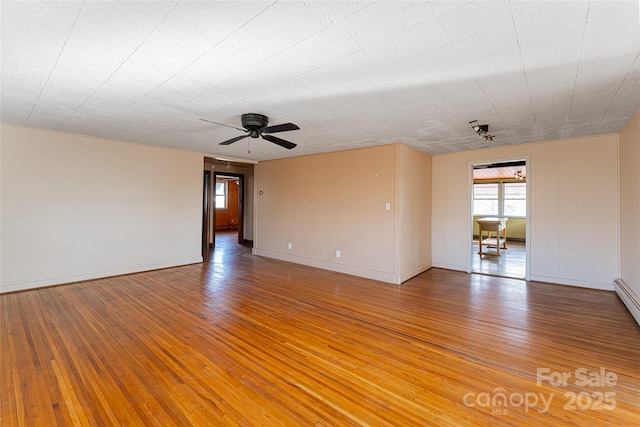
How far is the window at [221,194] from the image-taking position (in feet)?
41.9

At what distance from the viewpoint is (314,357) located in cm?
238

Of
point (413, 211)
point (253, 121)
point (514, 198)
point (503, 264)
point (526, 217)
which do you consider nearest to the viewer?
point (253, 121)

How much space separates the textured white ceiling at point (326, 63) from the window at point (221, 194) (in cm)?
902

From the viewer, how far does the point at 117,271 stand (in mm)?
4930

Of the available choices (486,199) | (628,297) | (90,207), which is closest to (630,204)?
(628,297)

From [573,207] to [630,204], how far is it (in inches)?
36.1

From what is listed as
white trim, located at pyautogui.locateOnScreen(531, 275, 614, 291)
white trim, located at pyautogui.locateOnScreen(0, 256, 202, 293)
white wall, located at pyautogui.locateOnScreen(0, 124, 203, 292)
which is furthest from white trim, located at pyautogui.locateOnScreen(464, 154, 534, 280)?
white trim, located at pyautogui.locateOnScreen(0, 256, 202, 293)

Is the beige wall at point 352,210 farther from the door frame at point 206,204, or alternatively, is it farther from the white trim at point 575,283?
the white trim at point 575,283

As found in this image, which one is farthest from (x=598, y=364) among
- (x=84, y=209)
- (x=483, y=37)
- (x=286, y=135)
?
(x=84, y=209)

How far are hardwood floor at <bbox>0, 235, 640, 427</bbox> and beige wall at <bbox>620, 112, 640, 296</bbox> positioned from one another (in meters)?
0.51

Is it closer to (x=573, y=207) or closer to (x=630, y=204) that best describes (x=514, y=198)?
(x=573, y=207)

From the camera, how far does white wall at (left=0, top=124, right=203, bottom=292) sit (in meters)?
4.00

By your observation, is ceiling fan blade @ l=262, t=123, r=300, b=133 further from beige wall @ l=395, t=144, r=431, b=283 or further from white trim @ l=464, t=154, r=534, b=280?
white trim @ l=464, t=154, r=534, b=280

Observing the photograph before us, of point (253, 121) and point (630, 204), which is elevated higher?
point (253, 121)
